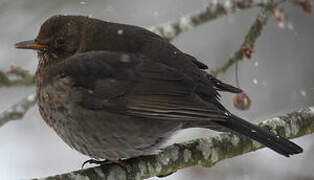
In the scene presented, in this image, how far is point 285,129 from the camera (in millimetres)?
5094

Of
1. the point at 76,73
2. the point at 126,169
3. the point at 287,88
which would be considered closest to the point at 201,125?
the point at 126,169

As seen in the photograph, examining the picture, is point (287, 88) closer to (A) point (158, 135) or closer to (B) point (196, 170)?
(B) point (196, 170)

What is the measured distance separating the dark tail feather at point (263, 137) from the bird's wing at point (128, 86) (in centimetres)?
13

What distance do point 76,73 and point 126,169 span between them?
88 cm

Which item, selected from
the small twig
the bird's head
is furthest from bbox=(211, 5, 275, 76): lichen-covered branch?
the small twig

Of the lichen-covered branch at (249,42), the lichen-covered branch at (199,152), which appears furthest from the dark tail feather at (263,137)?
the lichen-covered branch at (249,42)

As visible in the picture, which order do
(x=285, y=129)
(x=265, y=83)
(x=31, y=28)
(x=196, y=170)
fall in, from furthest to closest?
1. (x=265, y=83)
2. (x=31, y=28)
3. (x=196, y=170)
4. (x=285, y=129)

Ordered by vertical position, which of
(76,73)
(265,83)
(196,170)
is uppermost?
(265,83)

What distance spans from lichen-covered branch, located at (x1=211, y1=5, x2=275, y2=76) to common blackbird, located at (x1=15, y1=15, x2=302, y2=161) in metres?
0.90

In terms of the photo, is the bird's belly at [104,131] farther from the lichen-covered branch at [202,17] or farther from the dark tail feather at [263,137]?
the lichen-covered branch at [202,17]

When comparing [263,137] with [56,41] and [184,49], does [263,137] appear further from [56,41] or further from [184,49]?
[184,49]

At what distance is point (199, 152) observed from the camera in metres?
4.79

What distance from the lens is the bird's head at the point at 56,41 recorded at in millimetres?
Answer: 4922

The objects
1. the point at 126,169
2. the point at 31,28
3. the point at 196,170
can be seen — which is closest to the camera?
the point at 126,169
